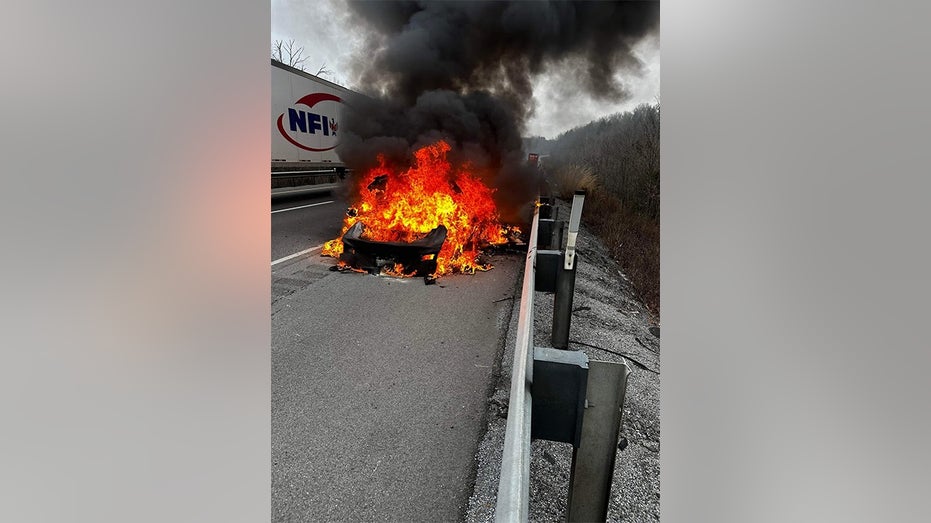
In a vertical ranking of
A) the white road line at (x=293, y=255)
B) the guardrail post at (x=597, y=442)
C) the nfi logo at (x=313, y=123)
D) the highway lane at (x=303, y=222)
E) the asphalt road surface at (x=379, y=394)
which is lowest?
the asphalt road surface at (x=379, y=394)

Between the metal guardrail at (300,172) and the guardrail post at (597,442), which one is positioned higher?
the metal guardrail at (300,172)

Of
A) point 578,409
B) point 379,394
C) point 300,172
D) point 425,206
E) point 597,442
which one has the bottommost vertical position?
point 379,394

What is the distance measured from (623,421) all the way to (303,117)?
38.0ft

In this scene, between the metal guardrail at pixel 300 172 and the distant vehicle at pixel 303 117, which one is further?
the metal guardrail at pixel 300 172

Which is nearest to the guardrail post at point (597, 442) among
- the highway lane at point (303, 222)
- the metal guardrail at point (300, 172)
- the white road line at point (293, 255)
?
the white road line at point (293, 255)

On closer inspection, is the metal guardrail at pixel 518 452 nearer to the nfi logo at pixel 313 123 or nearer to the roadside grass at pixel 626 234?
the roadside grass at pixel 626 234

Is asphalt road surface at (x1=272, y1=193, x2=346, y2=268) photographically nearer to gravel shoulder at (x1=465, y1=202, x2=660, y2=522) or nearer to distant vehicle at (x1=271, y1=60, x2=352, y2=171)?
distant vehicle at (x1=271, y1=60, x2=352, y2=171)

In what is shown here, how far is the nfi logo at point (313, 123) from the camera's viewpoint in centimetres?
1130

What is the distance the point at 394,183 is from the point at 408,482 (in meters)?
4.97

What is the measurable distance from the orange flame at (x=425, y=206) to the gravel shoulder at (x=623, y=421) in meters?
1.83

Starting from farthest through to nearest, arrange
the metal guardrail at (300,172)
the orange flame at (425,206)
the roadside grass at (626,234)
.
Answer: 1. the metal guardrail at (300,172)
2. the orange flame at (425,206)
3. the roadside grass at (626,234)

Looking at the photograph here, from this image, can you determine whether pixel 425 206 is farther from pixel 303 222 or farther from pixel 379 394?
pixel 379 394

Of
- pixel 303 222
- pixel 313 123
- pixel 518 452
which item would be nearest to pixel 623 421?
pixel 518 452

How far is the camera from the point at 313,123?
A: 12.2 metres
